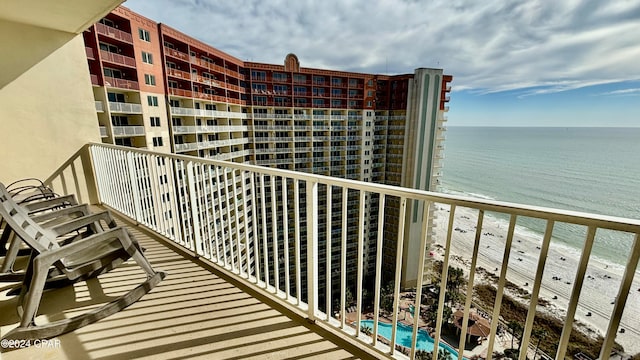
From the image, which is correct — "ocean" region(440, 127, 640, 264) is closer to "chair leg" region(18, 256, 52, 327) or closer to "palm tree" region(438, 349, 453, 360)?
"palm tree" region(438, 349, 453, 360)

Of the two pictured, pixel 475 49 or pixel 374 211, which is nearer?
pixel 475 49

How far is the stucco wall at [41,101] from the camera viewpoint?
3.03 m

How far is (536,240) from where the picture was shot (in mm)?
23719

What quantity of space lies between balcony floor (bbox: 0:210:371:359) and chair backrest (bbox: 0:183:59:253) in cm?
48

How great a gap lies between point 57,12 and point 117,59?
1244 centimetres

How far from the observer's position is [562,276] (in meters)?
19.1

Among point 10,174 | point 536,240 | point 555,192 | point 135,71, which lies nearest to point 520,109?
point 555,192

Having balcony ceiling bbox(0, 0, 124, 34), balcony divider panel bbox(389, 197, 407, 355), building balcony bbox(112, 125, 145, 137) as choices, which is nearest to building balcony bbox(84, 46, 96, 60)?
building balcony bbox(112, 125, 145, 137)

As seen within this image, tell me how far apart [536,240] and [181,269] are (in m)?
31.1

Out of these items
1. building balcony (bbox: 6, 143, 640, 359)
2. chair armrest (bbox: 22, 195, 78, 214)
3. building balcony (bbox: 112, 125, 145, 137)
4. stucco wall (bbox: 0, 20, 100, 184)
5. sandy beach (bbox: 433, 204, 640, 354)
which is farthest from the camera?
sandy beach (bbox: 433, 204, 640, 354)

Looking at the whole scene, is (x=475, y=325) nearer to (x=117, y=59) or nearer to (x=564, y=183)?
(x=117, y=59)

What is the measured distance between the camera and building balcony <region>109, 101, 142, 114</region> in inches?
470

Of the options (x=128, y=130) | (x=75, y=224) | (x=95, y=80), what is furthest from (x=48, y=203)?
(x=95, y=80)

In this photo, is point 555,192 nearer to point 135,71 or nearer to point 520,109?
point 520,109
